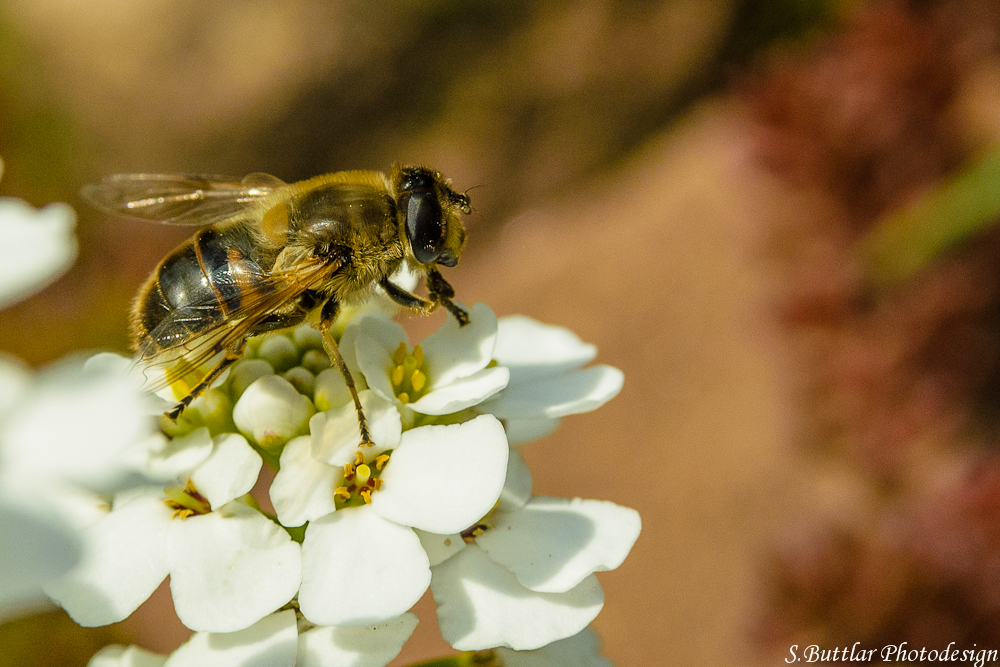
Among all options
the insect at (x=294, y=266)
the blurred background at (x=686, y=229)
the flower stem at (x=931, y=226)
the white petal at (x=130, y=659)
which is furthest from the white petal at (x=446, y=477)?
the flower stem at (x=931, y=226)

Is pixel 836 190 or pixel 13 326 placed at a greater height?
pixel 836 190

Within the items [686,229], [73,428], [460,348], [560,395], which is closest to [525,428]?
[560,395]

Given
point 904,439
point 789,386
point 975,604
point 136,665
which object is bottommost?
point 136,665

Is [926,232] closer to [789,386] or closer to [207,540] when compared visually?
[789,386]

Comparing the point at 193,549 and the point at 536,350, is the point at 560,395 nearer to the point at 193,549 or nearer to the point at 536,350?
the point at 536,350

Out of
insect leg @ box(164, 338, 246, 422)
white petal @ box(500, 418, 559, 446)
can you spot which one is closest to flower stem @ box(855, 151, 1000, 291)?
white petal @ box(500, 418, 559, 446)

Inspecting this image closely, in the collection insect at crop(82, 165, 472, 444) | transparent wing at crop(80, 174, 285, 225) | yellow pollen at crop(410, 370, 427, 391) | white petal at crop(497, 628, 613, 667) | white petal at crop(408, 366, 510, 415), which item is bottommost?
white petal at crop(497, 628, 613, 667)

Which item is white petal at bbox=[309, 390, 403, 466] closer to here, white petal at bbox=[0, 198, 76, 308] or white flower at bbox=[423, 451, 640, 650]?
white flower at bbox=[423, 451, 640, 650]

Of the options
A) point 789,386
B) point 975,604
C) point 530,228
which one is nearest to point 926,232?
point 789,386

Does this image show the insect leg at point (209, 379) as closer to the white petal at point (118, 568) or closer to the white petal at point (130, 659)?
the white petal at point (118, 568)
